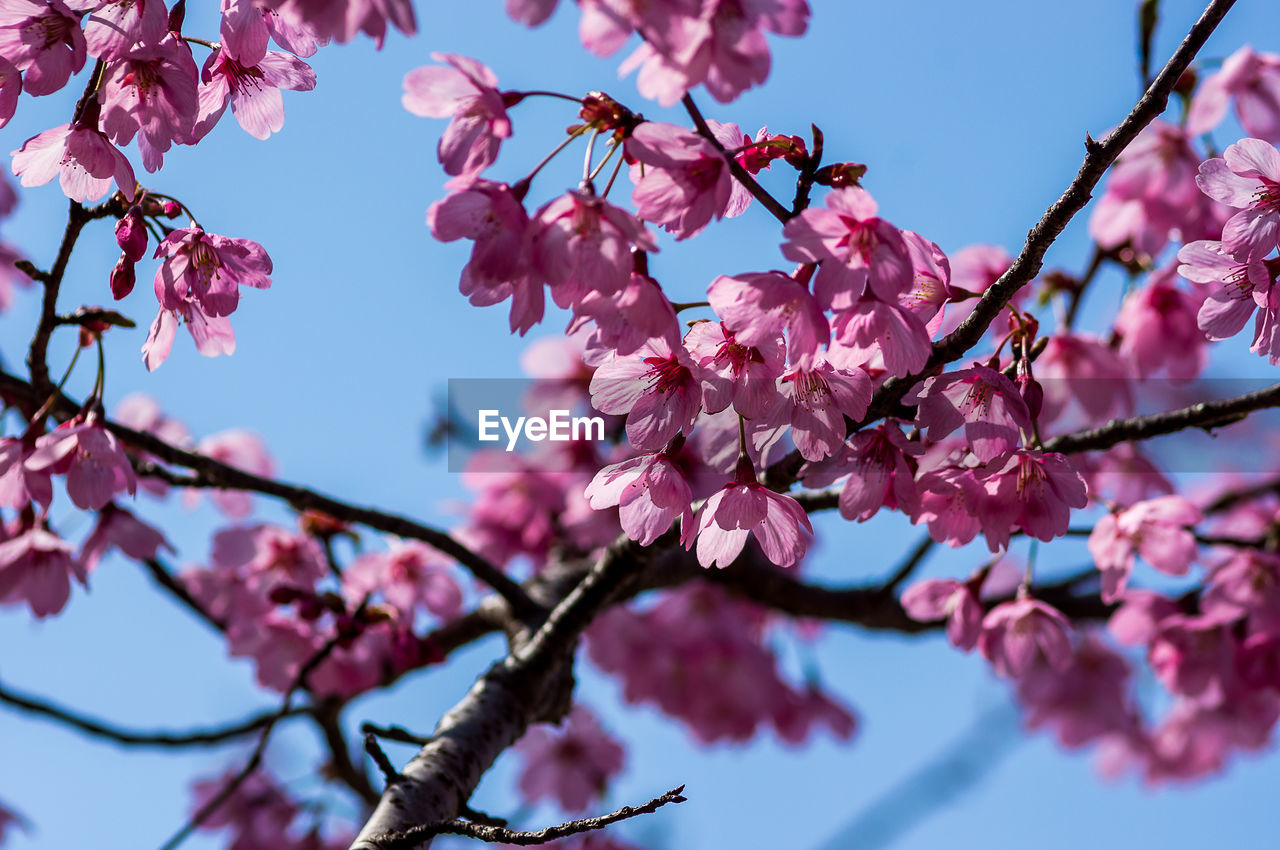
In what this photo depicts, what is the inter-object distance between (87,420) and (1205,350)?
2971mm

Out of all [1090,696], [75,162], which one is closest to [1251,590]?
[1090,696]

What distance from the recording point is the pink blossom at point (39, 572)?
2.18 m

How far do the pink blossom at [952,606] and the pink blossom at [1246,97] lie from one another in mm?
1728

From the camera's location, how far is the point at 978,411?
1429 millimetres

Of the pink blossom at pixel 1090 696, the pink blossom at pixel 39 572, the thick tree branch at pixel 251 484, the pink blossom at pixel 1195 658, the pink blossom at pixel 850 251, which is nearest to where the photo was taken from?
the pink blossom at pixel 850 251

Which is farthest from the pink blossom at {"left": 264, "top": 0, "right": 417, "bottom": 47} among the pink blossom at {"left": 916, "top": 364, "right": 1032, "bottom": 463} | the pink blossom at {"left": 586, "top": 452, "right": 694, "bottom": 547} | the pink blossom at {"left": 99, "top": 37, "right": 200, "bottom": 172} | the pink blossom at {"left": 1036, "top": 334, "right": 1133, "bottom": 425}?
the pink blossom at {"left": 1036, "top": 334, "right": 1133, "bottom": 425}

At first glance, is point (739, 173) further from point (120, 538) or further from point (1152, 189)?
point (1152, 189)

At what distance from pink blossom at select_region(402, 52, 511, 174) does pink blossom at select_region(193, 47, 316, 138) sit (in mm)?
453

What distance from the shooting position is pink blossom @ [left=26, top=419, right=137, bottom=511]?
71.1 inches

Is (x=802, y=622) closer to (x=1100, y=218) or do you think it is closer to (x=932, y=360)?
(x=1100, y=218)

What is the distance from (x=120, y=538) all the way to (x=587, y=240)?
1625 mm

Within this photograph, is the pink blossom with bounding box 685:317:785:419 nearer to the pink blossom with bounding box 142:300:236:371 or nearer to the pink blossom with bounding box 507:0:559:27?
the pink blossom with bounding box 507:0:559:27

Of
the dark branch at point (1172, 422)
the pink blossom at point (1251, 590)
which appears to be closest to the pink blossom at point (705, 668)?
the pink blossom at point (1251, 590)

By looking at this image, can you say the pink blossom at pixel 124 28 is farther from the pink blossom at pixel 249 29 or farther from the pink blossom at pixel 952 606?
the pink blossom at pixel 952 606
